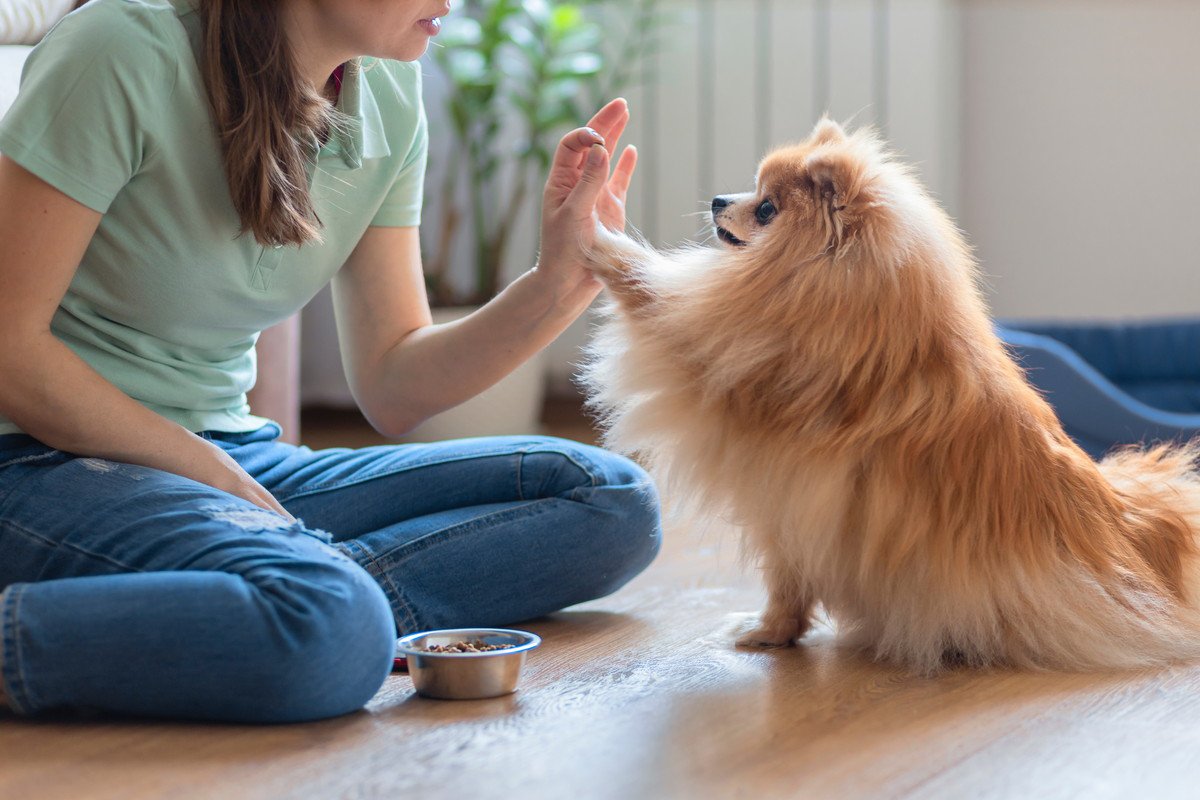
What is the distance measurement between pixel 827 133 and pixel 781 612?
611 mm

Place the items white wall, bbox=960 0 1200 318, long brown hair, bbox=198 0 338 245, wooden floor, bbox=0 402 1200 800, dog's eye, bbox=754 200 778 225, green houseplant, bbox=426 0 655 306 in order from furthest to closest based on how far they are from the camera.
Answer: white wall, bbox=960 0 1200 318 < green houseplant, bbox=426 0 655 306 < dog's eye, bbox=754 200 778 225 < long brown hair, bbox=198 0 338 245 < wooden floor, bbox=0 402 1200 800

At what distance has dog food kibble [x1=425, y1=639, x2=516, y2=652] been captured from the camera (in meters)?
1.39

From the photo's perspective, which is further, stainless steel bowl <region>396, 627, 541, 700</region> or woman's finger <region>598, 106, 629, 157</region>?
woman's finger <region>598, 106, 629, 157</region>

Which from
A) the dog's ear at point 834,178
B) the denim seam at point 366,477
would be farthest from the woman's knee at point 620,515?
the dog's ear at point 834,178

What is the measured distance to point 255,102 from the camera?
1313mm

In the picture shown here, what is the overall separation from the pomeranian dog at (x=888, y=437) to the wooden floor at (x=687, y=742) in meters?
0.08

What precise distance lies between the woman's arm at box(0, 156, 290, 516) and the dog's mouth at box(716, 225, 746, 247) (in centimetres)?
65

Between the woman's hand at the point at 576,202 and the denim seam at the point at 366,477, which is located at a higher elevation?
the woman's hand at the point at 576,202

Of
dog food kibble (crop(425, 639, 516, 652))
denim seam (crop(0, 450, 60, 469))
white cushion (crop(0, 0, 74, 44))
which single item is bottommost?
dog food kibble (crop(425, 639, 516, 652))

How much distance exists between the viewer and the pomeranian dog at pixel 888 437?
1418mm

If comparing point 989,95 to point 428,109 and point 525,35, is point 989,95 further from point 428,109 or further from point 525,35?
point 428,109

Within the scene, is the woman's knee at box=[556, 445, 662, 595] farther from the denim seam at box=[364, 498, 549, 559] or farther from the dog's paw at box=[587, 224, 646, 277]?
the dog's paw at box=[587, 224, 646, 277]

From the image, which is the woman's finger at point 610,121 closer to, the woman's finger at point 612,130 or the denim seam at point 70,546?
the woman's finger at point 612,130

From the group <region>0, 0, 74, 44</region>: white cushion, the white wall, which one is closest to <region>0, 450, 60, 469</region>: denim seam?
<region>0, 0, 74, 44</region>: white cushion
